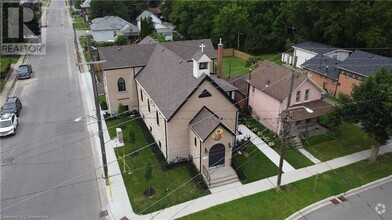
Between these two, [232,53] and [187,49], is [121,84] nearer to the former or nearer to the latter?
[187,49]

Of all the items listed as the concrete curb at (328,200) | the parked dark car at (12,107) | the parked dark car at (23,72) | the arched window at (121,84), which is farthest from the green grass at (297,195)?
the parked dark car at (23,72)

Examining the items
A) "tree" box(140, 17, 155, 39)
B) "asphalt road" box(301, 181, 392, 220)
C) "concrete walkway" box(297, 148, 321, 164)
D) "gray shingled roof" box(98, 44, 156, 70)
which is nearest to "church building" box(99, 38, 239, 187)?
"gray shingled roof" box(98, 44, 156, 70)

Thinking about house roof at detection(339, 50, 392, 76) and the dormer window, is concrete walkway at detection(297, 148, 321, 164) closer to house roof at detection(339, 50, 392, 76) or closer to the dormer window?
the dormer window

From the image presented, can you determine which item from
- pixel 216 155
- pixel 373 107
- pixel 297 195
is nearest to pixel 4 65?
pixel 216 155

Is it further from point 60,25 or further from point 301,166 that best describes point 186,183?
point 60,25

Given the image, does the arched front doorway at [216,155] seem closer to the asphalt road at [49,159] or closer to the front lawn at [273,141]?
the front lawn at [273,141]

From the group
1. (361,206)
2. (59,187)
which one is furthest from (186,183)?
(361,206)
